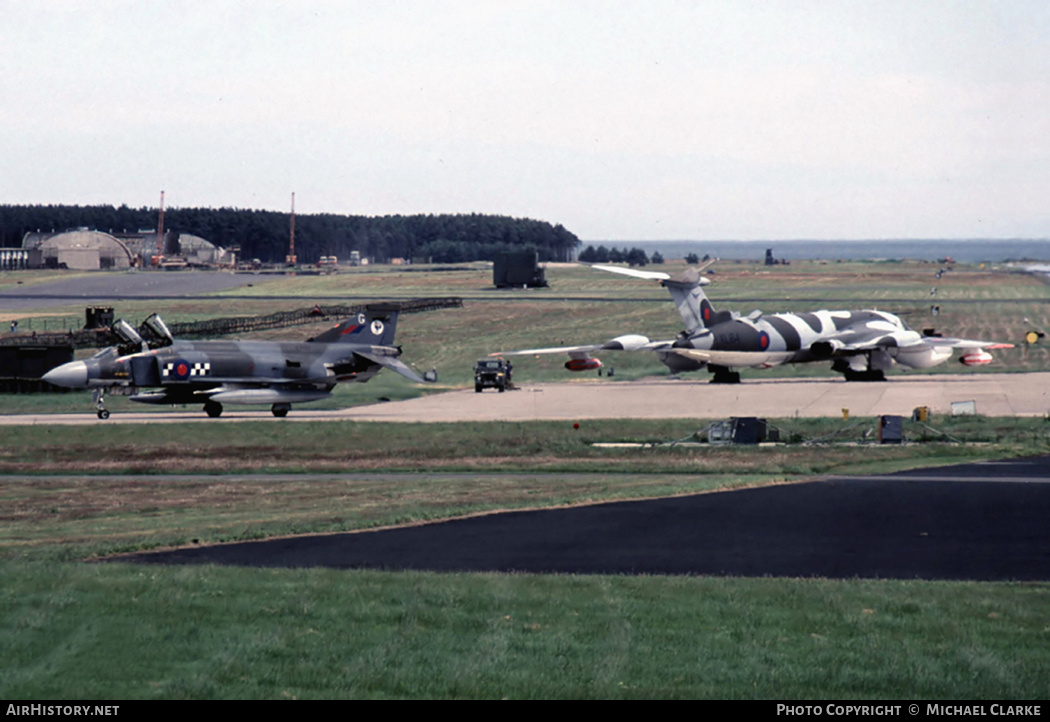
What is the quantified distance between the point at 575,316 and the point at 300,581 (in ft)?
285

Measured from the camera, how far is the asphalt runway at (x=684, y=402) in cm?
5228

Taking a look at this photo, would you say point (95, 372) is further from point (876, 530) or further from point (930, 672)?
point (930, 672)

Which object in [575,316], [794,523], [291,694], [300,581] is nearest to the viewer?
[291,694]

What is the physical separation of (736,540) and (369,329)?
34.5 m

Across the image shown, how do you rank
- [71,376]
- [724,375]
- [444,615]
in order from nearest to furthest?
[444,615]
[71,376]
[724,375]

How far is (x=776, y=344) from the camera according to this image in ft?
205

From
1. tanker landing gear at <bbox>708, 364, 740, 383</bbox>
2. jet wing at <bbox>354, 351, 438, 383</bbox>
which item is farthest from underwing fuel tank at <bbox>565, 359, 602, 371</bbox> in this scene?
jet wing at <bbox>354, 351, 438, 383</bbox>

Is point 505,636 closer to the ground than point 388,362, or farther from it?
closer to the ground

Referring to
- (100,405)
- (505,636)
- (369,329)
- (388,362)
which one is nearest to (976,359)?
(388,362)

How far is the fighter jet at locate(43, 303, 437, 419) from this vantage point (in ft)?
179

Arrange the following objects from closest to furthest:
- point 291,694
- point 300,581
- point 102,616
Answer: point 291,694 → point 102,616 → point 300,581

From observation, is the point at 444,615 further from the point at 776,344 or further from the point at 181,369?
the point at 776,344

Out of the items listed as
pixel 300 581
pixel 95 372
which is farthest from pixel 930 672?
pixel 95 372
